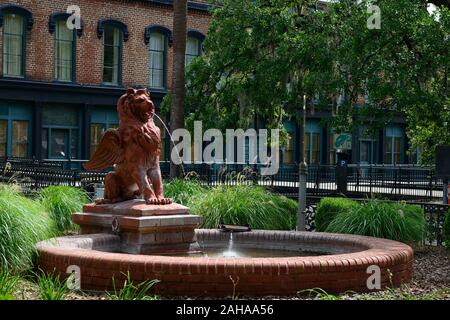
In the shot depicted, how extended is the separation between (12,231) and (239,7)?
16733 mm

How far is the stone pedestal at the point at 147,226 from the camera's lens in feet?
35.4

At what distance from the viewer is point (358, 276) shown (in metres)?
9.23

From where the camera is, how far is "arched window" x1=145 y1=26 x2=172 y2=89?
38.6m

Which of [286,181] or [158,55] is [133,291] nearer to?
[286,181]

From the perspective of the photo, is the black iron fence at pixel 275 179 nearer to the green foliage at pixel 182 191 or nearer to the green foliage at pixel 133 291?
the green foliage at pixel 182 191

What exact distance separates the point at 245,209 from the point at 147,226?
4441 millimetres

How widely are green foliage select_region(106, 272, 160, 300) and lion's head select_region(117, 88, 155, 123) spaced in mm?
3139

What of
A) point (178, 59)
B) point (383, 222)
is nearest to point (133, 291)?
point (383, 222)

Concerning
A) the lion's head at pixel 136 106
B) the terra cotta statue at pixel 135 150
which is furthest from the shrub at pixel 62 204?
the lion's head at pixel 136 106

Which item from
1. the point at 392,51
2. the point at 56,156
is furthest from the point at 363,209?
the point at 56,156

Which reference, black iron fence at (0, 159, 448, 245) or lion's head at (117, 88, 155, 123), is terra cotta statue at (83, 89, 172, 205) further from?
black iron fence at (0, 159, 448, 245)

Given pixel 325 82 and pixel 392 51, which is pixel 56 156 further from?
pixel 392 51

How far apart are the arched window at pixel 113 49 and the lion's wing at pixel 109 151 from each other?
25419mm

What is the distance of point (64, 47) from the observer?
3534 cm
